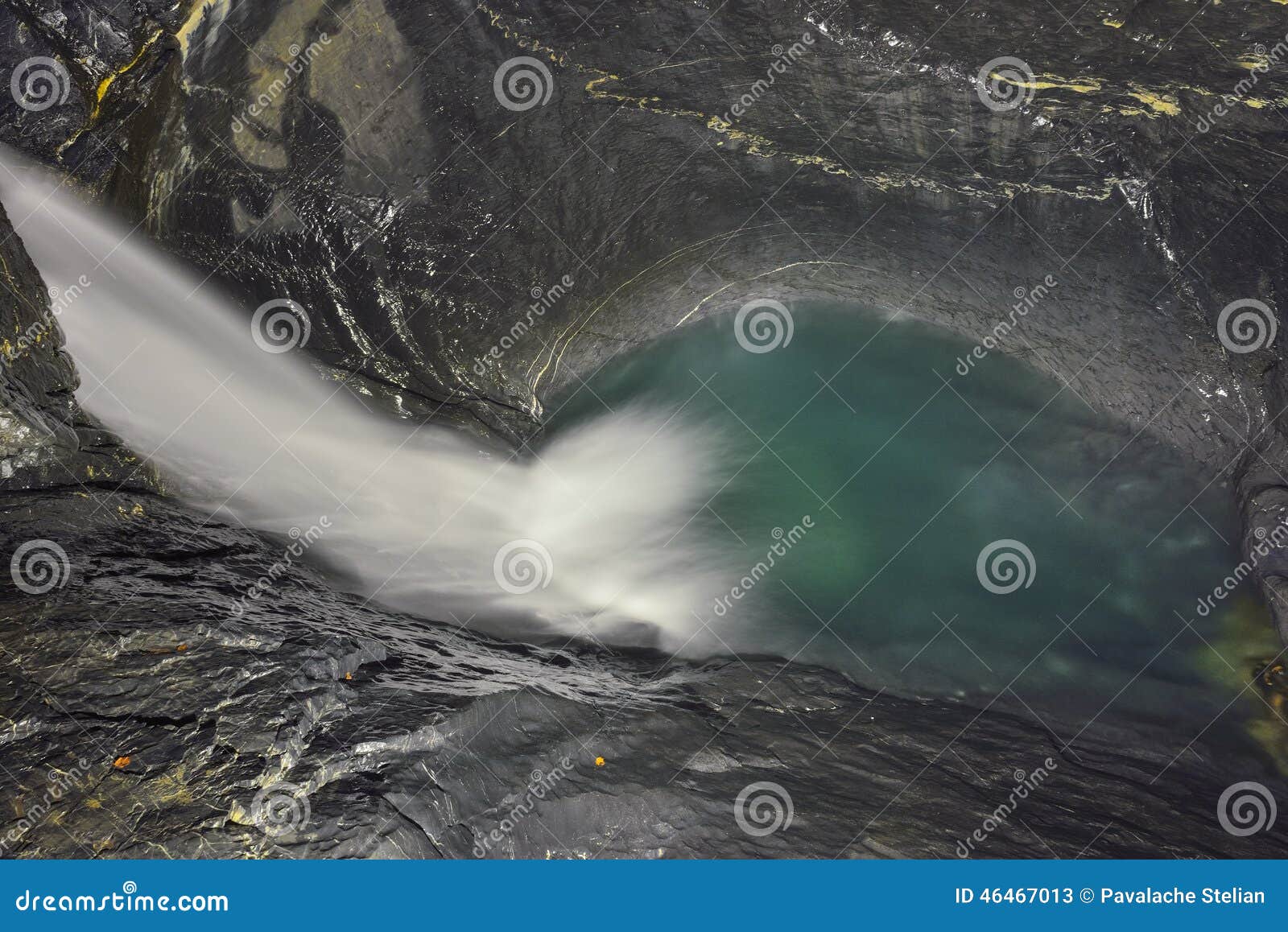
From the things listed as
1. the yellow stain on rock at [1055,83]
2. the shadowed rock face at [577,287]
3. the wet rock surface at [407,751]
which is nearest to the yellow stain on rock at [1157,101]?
the shadowed rock face at [577,287]

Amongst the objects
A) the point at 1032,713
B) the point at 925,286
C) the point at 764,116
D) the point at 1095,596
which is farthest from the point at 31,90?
the point at 1095,596

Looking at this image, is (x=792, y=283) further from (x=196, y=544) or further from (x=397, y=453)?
(x=196, y=544)

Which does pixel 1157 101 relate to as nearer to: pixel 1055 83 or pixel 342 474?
pixel 1055 83

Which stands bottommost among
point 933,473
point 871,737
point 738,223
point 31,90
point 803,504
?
point 871,737

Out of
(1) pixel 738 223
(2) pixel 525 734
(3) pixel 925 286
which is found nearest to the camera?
(2) pixel 525 734

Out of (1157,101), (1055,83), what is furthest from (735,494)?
(1157,101)

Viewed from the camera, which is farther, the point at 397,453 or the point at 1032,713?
the point at 397,453

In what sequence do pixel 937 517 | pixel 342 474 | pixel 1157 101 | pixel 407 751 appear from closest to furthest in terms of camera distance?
pixel 407 751 < pixel 1157 101 < pixel 342 474 < pixel 937 517
